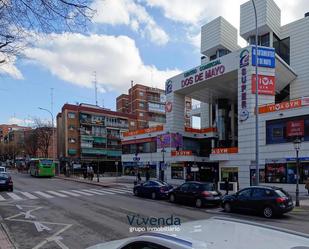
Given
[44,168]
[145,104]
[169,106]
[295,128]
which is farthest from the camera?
[145,104]

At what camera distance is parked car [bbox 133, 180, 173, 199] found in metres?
26.6

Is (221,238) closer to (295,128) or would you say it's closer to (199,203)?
(199,203)

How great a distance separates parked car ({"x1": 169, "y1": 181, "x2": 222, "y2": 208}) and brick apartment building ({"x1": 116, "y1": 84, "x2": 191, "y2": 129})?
80.9 m

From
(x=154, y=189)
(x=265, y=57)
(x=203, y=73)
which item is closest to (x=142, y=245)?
(x=154, y=189)

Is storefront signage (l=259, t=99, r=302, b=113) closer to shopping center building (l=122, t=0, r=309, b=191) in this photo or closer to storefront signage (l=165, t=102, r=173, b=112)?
shopping center building (l=122, t=0, r=309, b=191)

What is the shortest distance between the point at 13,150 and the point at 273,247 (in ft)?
422

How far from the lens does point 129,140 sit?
208 ft

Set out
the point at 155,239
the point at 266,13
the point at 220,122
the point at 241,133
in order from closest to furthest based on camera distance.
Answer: the point at 155,239
the point at 241,133
the point at 266,13
the point at 220,122

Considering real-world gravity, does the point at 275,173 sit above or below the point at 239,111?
below

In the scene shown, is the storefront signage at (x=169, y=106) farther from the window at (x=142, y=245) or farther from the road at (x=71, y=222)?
the window at (x=142, y=245)

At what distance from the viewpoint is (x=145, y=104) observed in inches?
Result: 4277

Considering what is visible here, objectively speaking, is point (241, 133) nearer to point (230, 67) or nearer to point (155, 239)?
point (230, 67)

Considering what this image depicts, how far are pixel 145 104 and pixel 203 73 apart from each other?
64388 millimetres

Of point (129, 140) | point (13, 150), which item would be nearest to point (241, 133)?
point (129, 140)
